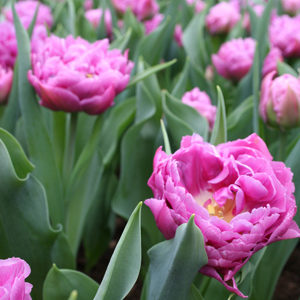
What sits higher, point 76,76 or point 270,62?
point 76,76

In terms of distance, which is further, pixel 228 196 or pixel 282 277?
pixel 282 277

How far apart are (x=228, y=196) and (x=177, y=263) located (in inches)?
3.8

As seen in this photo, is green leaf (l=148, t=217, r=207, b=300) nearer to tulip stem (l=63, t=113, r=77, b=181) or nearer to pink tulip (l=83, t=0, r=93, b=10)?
tulip stem (l=63, t=113, r=77, b=181)

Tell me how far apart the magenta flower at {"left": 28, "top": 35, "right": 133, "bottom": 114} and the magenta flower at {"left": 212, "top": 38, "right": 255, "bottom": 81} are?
0.49 m

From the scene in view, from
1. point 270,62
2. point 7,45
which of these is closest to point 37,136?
point 7,45

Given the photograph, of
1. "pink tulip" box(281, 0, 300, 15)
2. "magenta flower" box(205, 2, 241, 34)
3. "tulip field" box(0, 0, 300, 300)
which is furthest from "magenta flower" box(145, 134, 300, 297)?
"pink tulip" box(281, 0, 300, 15)

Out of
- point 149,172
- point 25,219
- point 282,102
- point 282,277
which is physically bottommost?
point 282,277

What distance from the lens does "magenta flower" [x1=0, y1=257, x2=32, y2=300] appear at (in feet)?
1.26

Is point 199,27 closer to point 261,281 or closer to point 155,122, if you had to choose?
point 155,122

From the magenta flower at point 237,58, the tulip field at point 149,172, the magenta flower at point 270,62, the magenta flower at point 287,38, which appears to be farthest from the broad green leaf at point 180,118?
the magenta flower at point 287,38

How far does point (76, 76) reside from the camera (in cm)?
73

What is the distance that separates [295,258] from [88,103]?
0.88 m

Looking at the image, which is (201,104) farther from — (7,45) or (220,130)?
(7,45)

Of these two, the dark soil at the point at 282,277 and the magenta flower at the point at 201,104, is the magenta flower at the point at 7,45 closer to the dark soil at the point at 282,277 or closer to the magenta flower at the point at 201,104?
the magenta flower at the point at 201,104
